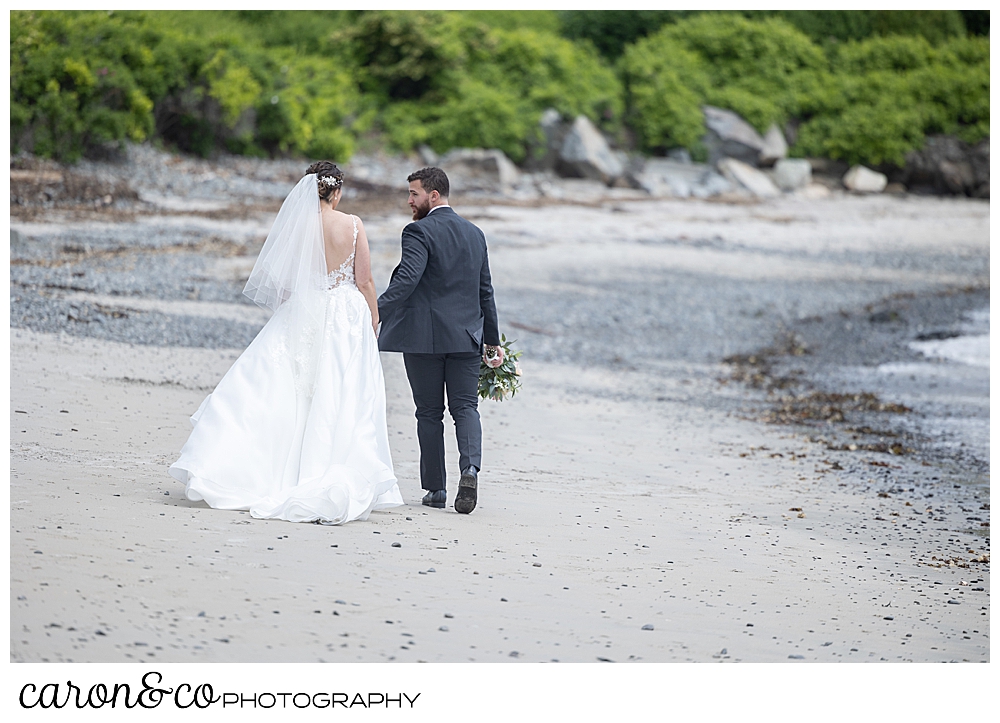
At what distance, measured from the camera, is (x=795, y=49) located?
33.2 m

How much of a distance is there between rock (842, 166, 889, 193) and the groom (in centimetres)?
2723

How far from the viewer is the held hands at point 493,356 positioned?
5508mm

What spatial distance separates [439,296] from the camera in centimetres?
521

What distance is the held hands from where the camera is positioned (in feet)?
18.1

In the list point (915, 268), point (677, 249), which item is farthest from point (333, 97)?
point (915, 268)

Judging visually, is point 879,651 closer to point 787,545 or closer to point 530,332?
point 787,545

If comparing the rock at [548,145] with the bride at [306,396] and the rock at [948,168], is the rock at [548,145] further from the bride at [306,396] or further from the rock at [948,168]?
the bride at [306,396]

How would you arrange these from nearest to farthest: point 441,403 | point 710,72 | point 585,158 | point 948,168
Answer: point 441,403 < point 585,158 < point 948,168 < point 710,72

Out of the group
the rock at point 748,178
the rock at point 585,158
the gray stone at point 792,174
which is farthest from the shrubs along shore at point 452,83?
the gray stone at point 792,174

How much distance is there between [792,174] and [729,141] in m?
1.99

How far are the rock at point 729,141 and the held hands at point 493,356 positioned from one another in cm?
2609

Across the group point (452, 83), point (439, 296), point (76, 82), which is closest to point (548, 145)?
point (452, 83)

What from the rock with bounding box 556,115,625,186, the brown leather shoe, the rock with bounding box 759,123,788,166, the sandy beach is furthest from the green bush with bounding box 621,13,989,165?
the brown leather shoe

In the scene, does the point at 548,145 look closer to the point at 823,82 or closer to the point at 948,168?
the point at 823,82
